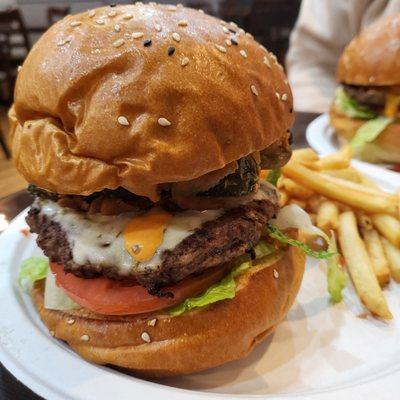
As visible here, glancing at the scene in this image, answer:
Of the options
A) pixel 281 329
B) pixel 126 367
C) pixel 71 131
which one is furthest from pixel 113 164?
pixel 281 329

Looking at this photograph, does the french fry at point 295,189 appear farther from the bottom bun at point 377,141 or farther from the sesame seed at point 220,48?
the bottom bun at point 377,141

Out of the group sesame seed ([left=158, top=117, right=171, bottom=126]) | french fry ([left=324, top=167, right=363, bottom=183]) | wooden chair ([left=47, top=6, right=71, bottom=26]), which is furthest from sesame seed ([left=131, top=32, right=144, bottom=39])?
wooden chair ([left=47, top=6, right=71, bottom=26])

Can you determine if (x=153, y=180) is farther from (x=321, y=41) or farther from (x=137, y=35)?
(x=321, y=41)

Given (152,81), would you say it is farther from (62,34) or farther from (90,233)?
(90,233)

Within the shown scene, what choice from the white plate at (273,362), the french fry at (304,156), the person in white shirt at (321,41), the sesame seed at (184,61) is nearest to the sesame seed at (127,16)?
the sesame seed at (184,61)

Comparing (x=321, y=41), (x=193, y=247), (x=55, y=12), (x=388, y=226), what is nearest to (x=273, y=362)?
(x=193, y=247)

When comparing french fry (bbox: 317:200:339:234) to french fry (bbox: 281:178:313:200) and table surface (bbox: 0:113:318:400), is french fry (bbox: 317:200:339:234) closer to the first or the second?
french fry (bbox: 281:178:313:200)
